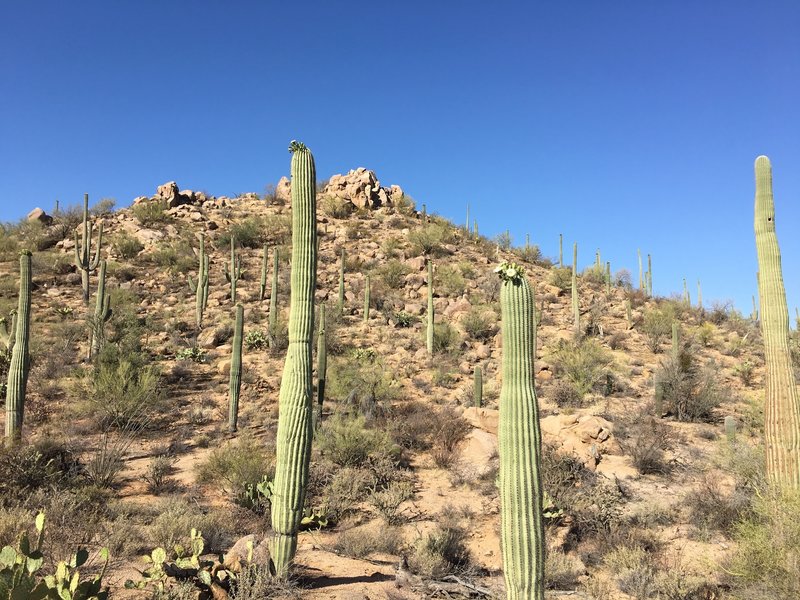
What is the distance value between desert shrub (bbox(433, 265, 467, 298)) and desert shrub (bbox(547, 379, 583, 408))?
37.0 ft

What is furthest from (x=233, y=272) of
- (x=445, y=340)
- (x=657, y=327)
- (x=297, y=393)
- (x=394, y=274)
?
(x=657, y=327)

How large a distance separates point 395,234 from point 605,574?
29461mm

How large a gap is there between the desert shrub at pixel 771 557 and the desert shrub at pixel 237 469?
21.7 ft

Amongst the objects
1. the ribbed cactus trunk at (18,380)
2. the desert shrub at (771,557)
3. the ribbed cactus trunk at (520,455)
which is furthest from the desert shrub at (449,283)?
the ribbed cactus trunk at (520,455)

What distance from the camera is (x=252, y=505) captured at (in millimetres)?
7887

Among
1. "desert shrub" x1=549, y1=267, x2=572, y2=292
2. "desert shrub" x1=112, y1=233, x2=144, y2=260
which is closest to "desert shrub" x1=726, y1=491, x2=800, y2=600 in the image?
"desert shrub" x1=549, y1=267, x2=572, y2=292

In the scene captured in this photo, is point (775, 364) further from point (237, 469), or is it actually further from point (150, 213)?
point (150, 213)

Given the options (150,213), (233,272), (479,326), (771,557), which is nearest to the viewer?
(771,557)

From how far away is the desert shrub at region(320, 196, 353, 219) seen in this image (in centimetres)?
3697

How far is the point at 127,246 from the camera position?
29.0m

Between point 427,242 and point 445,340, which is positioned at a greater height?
point 427,242

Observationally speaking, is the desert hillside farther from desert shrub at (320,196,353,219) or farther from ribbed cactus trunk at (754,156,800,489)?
desert shrub at (320,196,353,219)

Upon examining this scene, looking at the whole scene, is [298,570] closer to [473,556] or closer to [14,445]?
[473,556]

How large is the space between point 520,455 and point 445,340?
15.4 meters
